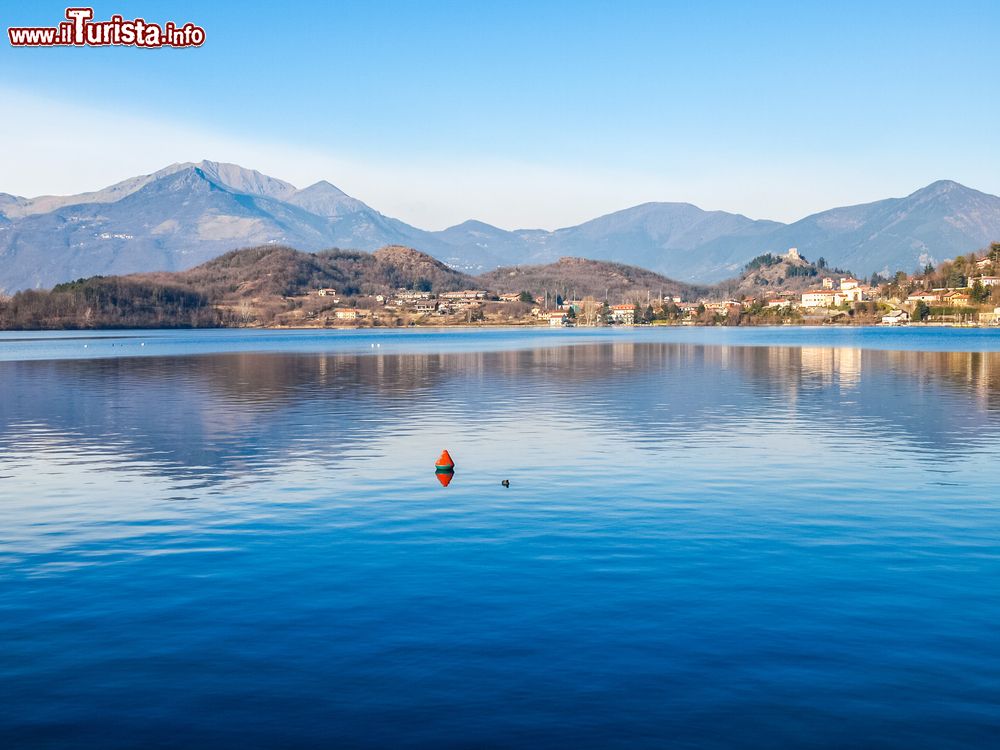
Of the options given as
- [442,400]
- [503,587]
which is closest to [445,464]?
[503,587]

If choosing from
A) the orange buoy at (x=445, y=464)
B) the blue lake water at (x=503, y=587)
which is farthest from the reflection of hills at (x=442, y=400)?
the orange buoy at (x=445, y=464)

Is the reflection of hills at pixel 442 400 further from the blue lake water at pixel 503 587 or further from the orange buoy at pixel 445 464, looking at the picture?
the orange buoy at pixel 445 464

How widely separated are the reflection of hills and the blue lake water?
0.72 meters

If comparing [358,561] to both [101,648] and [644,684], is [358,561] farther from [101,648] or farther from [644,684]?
[644,684]

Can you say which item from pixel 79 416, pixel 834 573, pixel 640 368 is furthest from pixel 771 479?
pixel 640 368

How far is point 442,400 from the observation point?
205 feet

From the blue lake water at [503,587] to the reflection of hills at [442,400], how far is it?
2.35 ft

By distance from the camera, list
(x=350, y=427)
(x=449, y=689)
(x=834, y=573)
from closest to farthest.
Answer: (x=449, y=689), (x=834, y=573), (x=350, y=427)

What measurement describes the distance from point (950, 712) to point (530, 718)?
610 cm

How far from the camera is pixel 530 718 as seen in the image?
1294 centimetres

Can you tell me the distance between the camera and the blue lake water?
13117 mm

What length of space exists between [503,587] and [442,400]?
43.5m

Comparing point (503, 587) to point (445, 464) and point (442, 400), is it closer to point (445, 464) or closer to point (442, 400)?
point (445, 464)

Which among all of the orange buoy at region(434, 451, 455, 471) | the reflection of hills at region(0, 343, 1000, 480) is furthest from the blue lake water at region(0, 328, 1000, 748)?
the reflection of hills at region(0, 343, 1000, 480)
